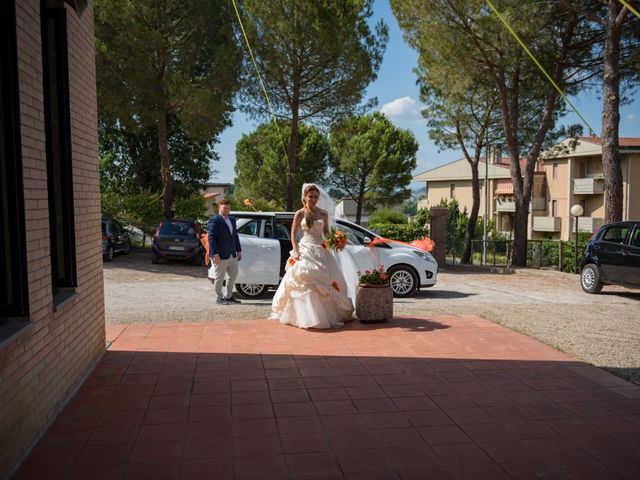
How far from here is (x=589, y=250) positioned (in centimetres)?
1372

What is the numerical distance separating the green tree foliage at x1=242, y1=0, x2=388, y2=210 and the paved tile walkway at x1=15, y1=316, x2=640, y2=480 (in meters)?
16.2

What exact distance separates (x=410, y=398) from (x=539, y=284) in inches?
470

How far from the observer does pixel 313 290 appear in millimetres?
8422

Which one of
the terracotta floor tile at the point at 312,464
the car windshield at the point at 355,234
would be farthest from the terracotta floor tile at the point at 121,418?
the car windshield at the point at 355,234

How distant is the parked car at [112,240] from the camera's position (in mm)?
19969

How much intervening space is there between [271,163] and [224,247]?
108 ft

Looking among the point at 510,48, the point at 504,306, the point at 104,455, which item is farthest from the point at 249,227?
the point at 510,48

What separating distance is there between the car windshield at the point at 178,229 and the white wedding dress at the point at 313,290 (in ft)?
37.4

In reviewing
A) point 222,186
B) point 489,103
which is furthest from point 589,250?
point 222,186

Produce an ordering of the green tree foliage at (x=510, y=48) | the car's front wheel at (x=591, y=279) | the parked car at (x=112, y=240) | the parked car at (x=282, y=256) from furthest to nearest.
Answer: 1. the parked car at (x=112, y=240)
2. the green tree foliage at (x=510, y=48)
3. the car's front wheel at (x=591, y=279)
4. the parked car at (x=282, y=256)

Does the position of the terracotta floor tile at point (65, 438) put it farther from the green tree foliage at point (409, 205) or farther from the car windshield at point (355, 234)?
the green tree foliage at point (409, 205)

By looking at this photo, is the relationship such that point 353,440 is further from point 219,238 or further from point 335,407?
point 219,238

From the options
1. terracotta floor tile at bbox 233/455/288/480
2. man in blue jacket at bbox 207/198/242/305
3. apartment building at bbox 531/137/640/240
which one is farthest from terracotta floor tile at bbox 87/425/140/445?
apartment building at bbox 531/137/640/240

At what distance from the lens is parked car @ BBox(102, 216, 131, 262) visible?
19969 mm
